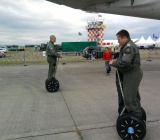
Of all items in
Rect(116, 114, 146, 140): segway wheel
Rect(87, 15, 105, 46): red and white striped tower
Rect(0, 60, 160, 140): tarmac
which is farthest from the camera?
Rect(87, 15, 105, 46): red and white striped tower

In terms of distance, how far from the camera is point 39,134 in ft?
12.7

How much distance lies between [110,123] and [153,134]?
2.95 ft

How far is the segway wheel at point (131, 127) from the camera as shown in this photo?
3.33 m

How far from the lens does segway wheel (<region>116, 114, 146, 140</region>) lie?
3.33 metres

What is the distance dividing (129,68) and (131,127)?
0.96m

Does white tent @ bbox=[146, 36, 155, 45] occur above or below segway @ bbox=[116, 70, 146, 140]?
above

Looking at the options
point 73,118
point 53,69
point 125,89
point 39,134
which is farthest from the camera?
point 53,69

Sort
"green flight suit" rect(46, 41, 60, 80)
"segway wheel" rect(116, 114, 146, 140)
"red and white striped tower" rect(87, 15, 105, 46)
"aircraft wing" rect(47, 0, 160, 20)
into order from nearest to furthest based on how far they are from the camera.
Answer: "segway wheel" rect(116, 114, 146, 140) → "green flight suit" rect(46, 41, 60, 80) → "aircraft wing" rect(47, 0, 160, 20) → "red and white striped tower" rect(87, 15, 105, 46)

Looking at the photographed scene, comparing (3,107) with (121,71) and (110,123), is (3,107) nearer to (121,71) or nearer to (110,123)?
(110,123)

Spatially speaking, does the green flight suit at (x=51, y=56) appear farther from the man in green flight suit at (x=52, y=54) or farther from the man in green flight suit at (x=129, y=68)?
the man in green flight suit at (x=129, y=68)

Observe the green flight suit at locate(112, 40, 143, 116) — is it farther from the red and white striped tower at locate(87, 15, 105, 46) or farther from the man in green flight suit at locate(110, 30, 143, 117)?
the red and white striped tower at locate(87, 15, 105, 46)

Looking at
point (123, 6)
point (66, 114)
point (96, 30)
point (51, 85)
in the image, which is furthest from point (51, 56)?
point (96, 30)

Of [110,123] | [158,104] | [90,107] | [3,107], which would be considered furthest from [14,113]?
[158,104]

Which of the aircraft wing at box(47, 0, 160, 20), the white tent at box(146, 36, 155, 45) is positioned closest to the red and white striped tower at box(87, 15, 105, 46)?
the white tent at box(146, 36, 155, 45)
